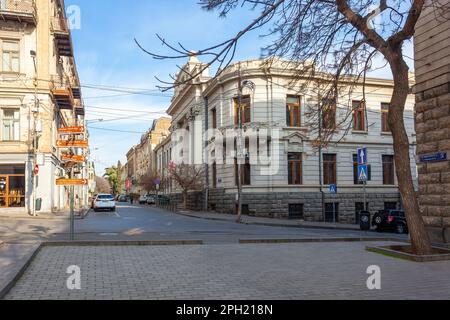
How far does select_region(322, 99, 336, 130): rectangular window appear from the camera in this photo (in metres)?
12.9

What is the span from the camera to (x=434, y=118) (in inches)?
535

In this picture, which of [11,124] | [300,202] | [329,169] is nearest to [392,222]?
[300,202]

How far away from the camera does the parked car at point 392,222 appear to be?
24906mm

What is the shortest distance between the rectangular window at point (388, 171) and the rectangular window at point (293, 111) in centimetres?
879

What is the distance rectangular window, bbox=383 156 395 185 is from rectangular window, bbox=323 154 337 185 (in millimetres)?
4842

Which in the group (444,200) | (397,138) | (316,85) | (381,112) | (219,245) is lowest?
(219,245)

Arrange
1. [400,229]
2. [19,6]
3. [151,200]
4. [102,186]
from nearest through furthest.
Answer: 1. [400,229]
2. [19,6]
3. [151,200]
4. [102,186]

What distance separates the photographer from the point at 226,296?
6895 mm

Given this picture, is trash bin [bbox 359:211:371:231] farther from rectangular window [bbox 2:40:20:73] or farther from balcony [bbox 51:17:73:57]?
balcony [bbox 51:17:73:57]

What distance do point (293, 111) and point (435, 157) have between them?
23.2 meters

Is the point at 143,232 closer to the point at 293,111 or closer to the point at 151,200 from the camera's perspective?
the point at 293,111

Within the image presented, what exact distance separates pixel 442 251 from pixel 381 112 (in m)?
29.8
